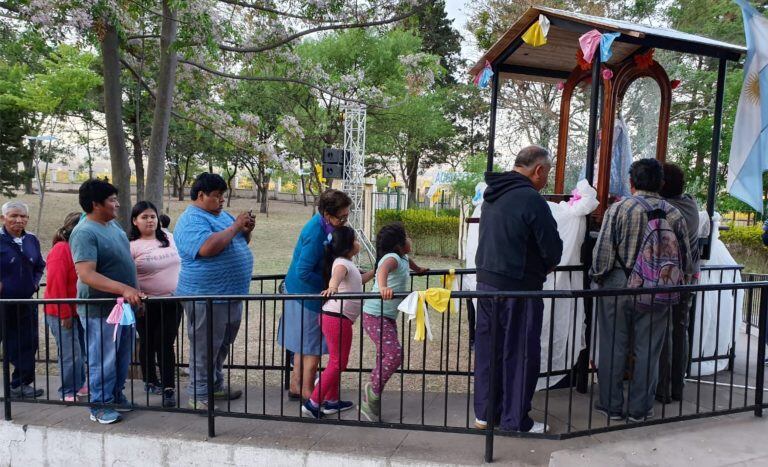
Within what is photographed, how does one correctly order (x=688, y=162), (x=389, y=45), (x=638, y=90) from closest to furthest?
(x=638, y=90) → (x=688, y=162) → (x=389, y=45)

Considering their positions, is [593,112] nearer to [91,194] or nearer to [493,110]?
[493,110]

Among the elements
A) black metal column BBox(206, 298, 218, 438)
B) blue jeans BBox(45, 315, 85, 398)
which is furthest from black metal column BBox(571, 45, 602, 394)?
blue jeans BBox(45, 315, 85, 398)

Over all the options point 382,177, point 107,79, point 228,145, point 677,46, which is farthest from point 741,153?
point 382,177

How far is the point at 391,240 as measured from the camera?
381 centimetres

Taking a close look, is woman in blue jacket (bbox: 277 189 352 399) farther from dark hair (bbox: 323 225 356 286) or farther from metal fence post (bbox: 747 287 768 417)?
metal fence post (bbox: 747 287 768 417)

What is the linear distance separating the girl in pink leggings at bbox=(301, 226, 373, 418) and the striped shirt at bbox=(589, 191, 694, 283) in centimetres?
168

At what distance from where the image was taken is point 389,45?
24.3 metres

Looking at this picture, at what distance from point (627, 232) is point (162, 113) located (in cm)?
487

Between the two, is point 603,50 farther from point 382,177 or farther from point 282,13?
point 382,177

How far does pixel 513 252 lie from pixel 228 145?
6.60 meters

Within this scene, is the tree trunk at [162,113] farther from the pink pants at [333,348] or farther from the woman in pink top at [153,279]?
the pink pants at [333,348]

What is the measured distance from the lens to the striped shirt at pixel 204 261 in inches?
155

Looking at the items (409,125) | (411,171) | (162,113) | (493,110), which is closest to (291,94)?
(409,125)

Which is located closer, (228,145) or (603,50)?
(603,50)
